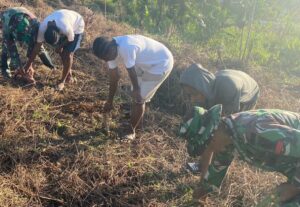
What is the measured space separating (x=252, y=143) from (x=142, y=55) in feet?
5.19

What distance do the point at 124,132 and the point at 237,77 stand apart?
→ 4.26ft

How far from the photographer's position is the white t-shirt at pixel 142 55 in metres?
3.74

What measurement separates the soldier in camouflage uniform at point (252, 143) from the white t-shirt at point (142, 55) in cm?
102

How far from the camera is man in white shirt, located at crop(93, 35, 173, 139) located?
12.1 ft

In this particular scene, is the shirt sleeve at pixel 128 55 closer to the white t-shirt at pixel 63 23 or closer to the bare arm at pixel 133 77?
the bare arm at pixel 133 77

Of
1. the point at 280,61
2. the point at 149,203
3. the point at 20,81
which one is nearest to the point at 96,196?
the point at 149,203

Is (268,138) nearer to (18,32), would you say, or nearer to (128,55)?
(128,55)

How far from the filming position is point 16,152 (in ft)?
11.8

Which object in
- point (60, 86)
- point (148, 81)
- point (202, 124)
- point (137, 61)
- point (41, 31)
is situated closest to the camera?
point (202, 124)

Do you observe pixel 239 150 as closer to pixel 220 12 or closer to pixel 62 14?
pixel 62 14

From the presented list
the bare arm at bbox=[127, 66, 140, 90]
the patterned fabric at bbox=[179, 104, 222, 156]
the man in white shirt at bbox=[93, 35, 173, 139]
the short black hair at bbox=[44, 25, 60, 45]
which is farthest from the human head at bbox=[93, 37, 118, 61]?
the patterned fabric at bbox=[179, 104, 222, 156]

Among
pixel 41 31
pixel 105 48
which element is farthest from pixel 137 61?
pixel 41 31

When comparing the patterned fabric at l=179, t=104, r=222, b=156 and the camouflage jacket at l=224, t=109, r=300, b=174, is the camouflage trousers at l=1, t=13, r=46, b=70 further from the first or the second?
the camouflage jacket at l=224, t=109, r=300, b=174

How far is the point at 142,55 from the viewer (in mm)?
3873
